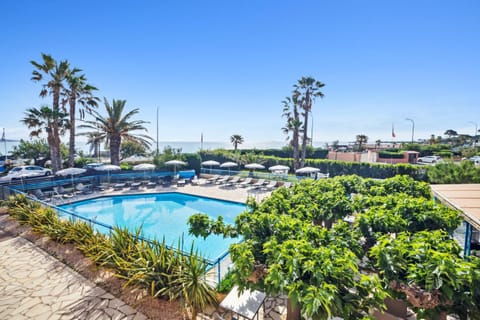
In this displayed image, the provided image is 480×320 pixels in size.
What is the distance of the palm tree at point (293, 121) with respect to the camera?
23806mm

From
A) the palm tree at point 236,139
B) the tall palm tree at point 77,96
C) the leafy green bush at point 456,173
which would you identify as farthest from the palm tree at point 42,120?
the leafy green bush at point 456,173

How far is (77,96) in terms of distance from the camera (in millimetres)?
18453

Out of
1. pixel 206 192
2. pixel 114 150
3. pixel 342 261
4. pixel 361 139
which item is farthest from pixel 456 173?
pixel 361 139

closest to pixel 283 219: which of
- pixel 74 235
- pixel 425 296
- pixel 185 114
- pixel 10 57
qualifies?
pixel 425 296

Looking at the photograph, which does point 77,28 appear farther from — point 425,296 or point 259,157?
point 259,157

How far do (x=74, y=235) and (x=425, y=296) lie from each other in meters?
9.05

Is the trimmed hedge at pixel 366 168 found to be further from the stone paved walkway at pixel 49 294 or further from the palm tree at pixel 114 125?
the stone paved walkway at pixel 49 294

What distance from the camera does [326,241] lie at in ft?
11.9

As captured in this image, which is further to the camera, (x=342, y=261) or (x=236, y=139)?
(x=236, y=139)

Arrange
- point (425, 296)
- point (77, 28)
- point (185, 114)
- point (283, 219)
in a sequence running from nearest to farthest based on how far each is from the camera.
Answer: point (425, 296), point (283, 219), point (77, 28), point (185, 114)

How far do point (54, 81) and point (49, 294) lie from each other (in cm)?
1884

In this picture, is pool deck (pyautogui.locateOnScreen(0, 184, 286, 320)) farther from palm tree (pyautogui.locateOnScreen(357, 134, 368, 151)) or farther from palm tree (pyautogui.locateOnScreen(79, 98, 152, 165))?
palm tree (pyautogui.locateOnScreen(357, 134, 368, 151))

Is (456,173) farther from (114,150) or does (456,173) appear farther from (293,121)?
(114,150)

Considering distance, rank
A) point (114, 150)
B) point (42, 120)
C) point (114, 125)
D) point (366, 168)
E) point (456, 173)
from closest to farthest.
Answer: point (456, 173) → point (42, 120) → point (366, 168) → point (114, 125) → point (114, 150)
